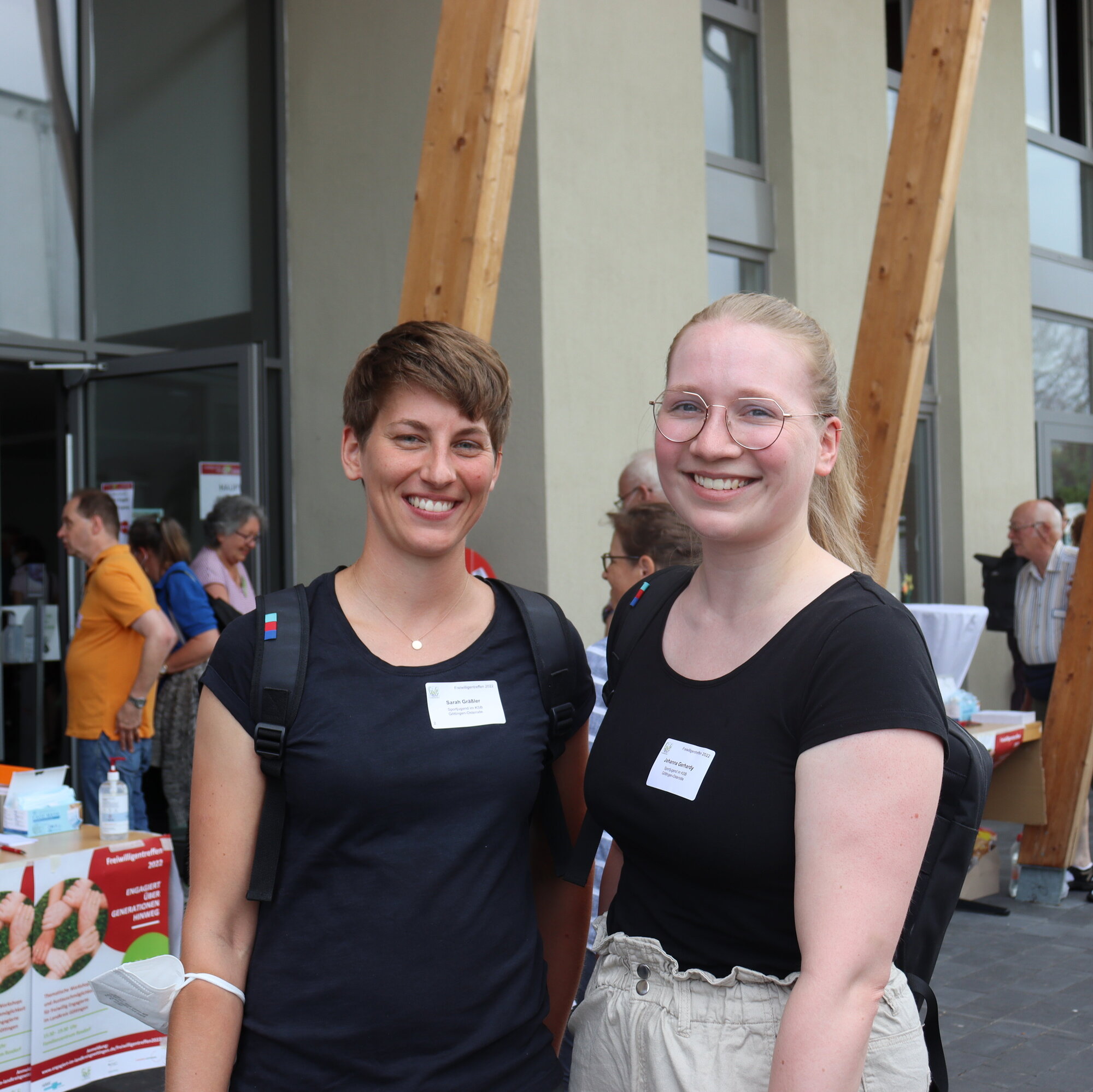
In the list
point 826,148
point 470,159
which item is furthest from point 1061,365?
point 470,159

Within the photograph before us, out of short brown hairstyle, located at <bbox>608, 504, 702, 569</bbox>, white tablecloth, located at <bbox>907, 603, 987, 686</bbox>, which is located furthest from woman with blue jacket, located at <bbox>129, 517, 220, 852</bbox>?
white tablecloth, located at <bbox>907, 603, 987, 686</bbox>

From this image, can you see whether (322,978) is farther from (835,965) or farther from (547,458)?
(547,458)

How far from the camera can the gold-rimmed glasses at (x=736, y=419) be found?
59.2 inches

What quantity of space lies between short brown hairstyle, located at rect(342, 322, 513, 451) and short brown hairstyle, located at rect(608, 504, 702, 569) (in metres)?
1.40

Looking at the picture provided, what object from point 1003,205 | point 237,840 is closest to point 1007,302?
point 1003,205

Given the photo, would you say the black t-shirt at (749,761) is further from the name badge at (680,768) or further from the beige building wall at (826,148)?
the beige building wall at (826,148)

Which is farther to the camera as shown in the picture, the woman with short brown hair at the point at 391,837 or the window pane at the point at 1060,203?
the window pane at the point at 1060,203

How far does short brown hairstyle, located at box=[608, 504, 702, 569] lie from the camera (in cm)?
316

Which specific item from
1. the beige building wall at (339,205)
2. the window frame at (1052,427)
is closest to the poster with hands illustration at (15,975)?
the beige building wall at (339,205)

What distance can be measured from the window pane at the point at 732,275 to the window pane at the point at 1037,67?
439 cm

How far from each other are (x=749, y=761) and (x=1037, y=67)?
11.8 m

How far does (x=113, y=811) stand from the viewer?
372 cm

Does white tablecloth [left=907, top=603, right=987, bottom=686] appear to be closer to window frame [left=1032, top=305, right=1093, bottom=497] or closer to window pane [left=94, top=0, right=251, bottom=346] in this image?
window pane [left=94, top=0, right=251, bottom=346]

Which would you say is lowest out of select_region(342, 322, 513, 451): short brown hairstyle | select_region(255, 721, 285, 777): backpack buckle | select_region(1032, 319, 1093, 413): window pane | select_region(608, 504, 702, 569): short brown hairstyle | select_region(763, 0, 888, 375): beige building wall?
select_region(255, 721, 285, 777): backpack buckle
